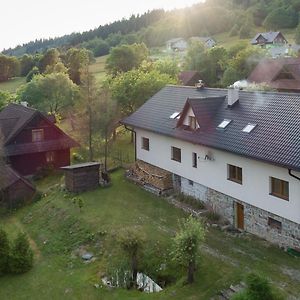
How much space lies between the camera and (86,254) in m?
22.2

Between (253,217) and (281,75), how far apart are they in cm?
3395

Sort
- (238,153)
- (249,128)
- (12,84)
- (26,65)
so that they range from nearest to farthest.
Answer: (238,153) → (249,128) → (12,84) → (26,65)

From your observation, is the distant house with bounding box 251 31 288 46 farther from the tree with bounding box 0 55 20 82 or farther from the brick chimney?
the brick chimney

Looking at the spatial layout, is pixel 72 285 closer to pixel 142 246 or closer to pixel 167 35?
pixel 142 246

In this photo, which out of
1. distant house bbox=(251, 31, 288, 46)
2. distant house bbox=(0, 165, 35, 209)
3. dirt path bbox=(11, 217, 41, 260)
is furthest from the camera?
distant house bbox=(251, 31, 288, 46)

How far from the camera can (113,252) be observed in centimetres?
2170

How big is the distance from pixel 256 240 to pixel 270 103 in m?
7.00

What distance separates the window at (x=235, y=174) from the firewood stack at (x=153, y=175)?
598 cm

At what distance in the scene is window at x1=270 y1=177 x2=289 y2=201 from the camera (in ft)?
66.0

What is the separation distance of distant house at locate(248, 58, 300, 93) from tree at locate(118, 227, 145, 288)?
115 feet

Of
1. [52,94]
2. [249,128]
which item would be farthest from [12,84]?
[249,128]

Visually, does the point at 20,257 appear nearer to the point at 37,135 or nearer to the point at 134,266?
the point at 134,266

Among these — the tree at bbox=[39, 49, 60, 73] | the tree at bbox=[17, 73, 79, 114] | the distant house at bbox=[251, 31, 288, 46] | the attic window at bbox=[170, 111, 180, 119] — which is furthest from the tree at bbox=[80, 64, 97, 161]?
the distant house at bbox=[251, 31, 288, 46]

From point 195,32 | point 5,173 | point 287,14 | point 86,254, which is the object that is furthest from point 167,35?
point 86,254
